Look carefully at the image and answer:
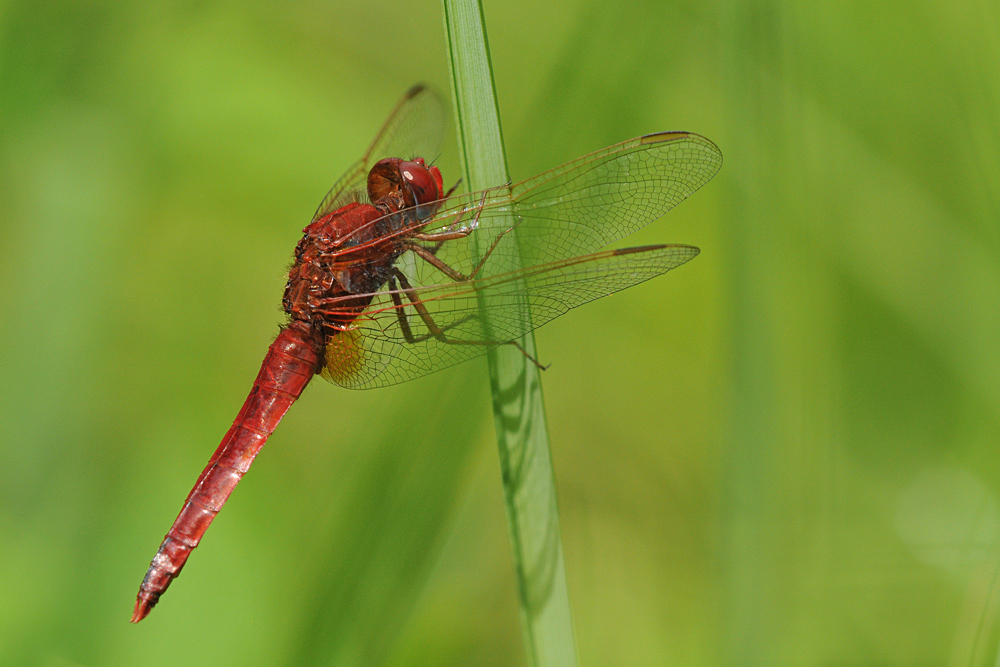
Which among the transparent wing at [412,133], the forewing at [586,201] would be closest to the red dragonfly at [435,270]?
the forewing at [586,201]

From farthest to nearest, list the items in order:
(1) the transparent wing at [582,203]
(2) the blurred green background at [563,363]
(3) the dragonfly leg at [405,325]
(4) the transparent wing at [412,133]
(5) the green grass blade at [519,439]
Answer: (4) the transparent wing at [412,133]
(3) the dragonfly leg at [405,325]
(1) the transparent wing at [582,203]
(2) the blurred green background at [563,363]
(5) the green grass blade at [519,439]

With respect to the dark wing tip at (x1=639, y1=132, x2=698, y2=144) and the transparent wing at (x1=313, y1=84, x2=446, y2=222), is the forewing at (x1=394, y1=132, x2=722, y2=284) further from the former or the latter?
the transparent wing at (x1=313, y1=84, x2=446, y2=222)

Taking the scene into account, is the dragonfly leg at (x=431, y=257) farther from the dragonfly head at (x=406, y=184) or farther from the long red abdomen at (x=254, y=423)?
the long red abdomen at (x=254, y=423)

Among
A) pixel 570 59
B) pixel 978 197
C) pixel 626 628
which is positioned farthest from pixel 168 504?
pixel 978 197

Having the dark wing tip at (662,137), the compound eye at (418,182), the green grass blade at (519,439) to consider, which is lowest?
the green grass blade at (519,439)

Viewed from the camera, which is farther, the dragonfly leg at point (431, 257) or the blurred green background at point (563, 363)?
the dragonfly leg at point (431, 257)

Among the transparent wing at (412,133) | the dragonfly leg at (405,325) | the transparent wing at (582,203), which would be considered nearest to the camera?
the transparent wing at (582,203)

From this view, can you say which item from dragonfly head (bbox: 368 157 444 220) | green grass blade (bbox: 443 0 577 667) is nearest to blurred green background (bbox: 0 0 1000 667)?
green grass blade (bbox: 443 0 577 667)
